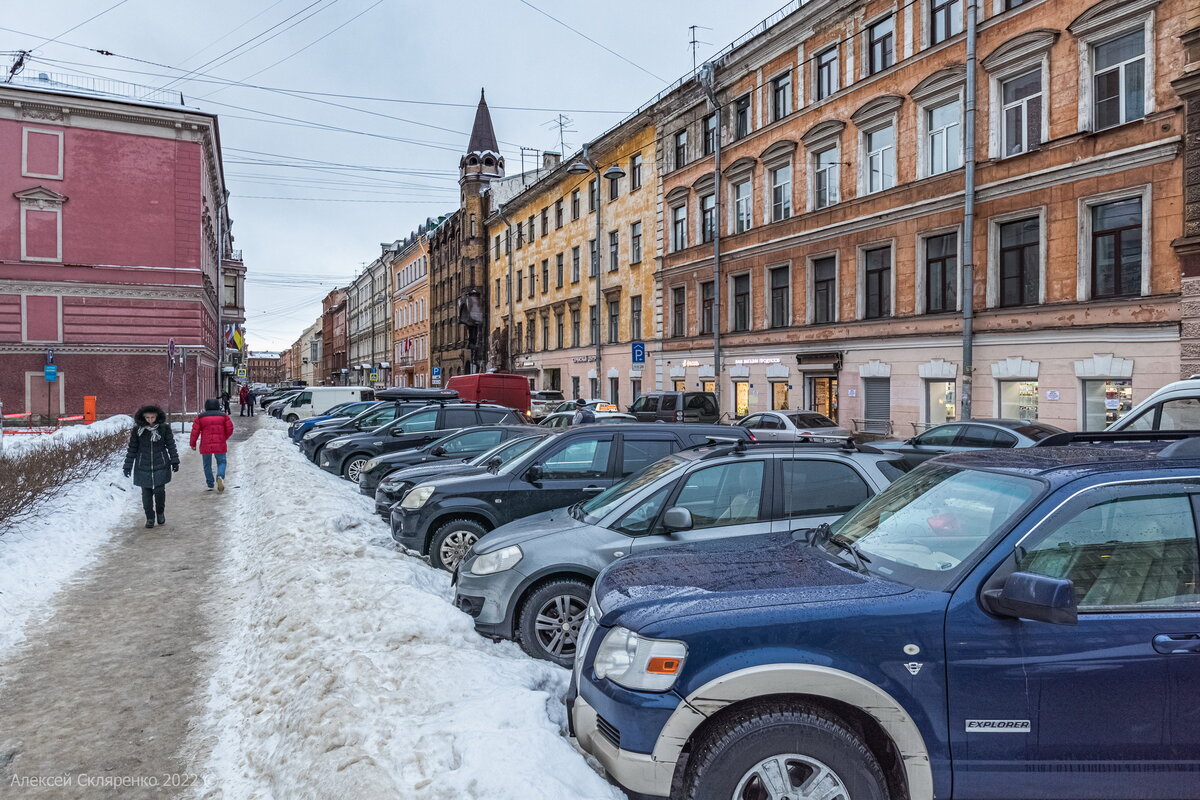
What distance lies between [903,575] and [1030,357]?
17.5 m

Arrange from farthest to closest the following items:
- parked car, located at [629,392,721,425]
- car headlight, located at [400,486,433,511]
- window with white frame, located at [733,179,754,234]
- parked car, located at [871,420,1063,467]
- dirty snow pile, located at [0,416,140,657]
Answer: window with white frame, located at [733,179,754,234]
parked car, located at [629,392,721,425]
parked car, located at [871,420,1063,467]
car headlight, located at [400,486,433,511]
dirty snow pile, located at [0,416,140,657]

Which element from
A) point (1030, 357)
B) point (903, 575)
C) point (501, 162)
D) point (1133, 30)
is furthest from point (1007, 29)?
point (501, 162)

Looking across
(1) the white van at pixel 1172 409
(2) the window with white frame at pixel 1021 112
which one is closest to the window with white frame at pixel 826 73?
(2) the window with white frame at pixel 1021 112

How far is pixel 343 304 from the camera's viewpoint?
108625 millimetres

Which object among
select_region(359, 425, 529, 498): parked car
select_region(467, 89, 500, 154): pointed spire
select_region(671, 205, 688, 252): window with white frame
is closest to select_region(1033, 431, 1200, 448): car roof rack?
select_region(359, 425, 529, 498): parked car

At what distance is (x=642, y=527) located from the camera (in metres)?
5.37

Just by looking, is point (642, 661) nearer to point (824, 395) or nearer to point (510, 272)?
point (824, 395)

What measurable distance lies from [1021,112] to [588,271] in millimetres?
24274

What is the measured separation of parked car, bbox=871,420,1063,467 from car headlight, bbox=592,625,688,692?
1042 centimetres

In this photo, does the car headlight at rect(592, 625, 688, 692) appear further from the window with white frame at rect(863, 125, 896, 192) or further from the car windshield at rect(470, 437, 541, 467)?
the window with white frame at rect(863, 125, 896, 192)

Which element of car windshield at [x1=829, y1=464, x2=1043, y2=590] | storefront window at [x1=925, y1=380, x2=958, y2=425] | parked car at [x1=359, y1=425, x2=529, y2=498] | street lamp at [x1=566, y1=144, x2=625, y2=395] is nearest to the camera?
car windshield at [x1=829, y1=464, x2=1043, y2=590]

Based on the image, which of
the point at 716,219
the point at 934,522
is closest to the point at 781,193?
the point at 716,219

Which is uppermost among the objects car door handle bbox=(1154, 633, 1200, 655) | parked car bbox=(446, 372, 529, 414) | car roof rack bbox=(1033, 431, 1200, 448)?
parked car bbox=(446, 372, 529, 414)

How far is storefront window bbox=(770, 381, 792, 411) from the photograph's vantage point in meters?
26.2
